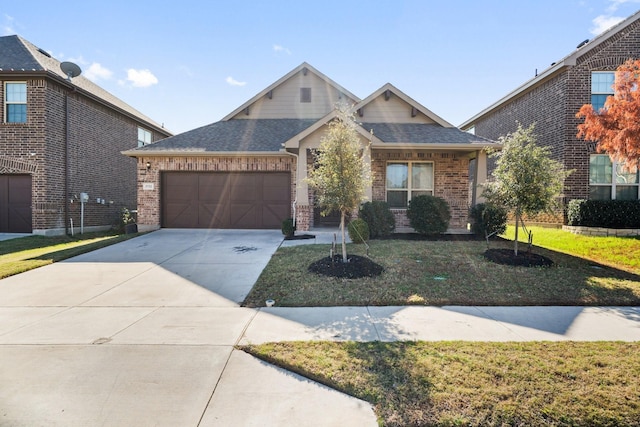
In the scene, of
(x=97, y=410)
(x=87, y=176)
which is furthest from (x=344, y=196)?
(x=87, y=176)

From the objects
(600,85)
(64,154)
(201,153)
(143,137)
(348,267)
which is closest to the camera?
(348,267)

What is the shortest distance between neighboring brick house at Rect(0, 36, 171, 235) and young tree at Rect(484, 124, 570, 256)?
52.1 feet

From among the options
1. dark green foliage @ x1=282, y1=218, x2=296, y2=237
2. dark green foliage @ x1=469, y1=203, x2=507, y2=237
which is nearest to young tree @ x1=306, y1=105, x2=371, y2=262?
dark green foliage @ x1=282, y1=218, x2=296, y2=237

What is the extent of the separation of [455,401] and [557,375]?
3.92ft

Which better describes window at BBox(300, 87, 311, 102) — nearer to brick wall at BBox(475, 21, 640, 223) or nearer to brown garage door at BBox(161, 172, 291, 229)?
brown garage door at BBox(161, 172, 291, 229)

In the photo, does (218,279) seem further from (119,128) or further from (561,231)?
(119,128)

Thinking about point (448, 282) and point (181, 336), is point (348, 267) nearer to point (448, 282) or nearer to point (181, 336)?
point (448, 282)

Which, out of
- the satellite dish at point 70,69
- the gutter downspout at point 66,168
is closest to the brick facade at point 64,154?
the gutter downspout at point 66,168

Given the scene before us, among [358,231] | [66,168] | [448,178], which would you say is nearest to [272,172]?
[358,231]

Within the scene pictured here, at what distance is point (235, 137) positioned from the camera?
13523 mm

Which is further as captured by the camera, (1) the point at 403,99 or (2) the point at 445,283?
(1) the point at 403,99

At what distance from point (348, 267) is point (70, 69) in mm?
15321

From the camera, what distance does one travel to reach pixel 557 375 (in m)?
2.97

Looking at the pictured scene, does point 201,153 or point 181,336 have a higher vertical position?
point 201,153
